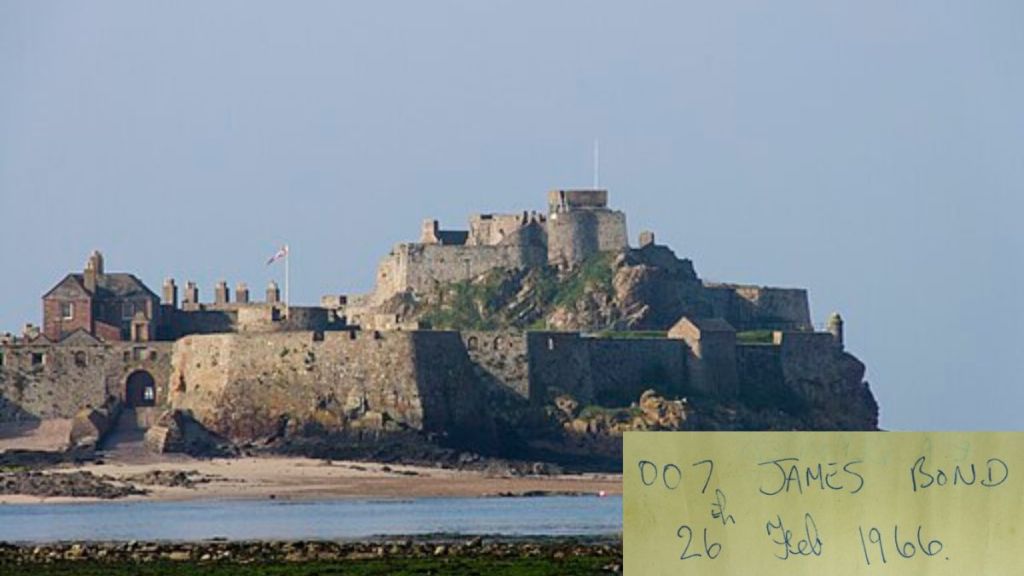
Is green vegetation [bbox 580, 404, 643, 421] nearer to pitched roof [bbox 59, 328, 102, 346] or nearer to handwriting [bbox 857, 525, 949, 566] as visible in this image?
pitched roof [bbox 59, 328, 102, 346]

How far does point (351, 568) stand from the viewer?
36938mm

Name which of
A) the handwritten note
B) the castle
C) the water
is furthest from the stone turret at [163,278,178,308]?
the handwritten note

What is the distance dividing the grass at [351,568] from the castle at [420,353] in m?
39.1

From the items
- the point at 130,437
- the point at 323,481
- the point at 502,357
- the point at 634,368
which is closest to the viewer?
the point at 323,481

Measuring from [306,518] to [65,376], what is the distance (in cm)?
2626

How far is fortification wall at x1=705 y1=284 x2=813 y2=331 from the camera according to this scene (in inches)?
3824

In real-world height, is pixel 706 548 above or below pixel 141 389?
below

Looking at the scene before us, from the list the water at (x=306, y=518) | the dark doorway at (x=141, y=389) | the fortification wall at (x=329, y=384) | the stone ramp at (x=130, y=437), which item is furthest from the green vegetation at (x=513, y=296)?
the water at (x=306, y=518)

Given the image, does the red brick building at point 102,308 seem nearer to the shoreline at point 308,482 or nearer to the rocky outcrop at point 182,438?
the rocky outcrop at point 182,438

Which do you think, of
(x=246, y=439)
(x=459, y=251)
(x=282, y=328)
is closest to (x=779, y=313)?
(x=459, y=251)

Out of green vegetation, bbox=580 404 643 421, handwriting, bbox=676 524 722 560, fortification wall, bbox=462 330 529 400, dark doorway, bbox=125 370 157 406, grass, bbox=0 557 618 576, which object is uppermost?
fortification wall, bbox=462 330 529 400

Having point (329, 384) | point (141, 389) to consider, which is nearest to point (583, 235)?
point (329, 384)

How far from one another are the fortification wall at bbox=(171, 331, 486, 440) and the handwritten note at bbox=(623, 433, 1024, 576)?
7057 centimetres

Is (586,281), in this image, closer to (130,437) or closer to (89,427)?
(130,437)
